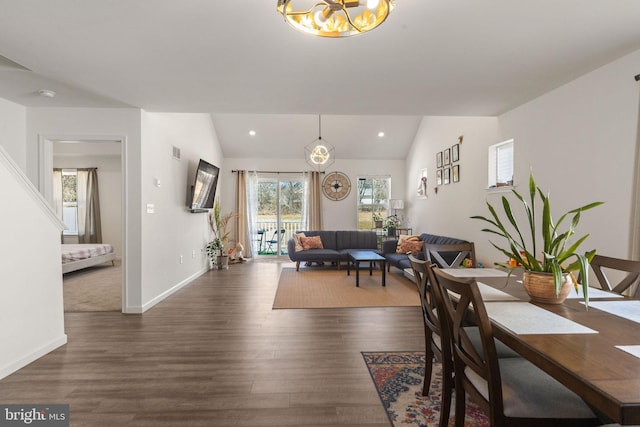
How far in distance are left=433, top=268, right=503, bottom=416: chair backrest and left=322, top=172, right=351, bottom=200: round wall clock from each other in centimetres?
660

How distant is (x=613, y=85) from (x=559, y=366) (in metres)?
2.85

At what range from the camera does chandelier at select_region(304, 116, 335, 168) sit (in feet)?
20.2

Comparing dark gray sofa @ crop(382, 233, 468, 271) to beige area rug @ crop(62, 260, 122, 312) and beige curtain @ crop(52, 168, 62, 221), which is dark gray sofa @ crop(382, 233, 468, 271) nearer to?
beige area rug @ crop(62, 260, 122, 312)

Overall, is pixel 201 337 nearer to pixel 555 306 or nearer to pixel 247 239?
pixel 555 306

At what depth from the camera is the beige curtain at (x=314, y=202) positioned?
26.0ft

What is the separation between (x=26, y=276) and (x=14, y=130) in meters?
2.15

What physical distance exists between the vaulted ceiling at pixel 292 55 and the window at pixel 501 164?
0.58 metres

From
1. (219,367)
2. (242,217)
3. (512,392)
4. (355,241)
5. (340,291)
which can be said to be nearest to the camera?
(512,392)

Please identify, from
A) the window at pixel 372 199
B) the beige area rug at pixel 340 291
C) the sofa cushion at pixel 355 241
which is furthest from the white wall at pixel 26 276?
the window at pixel 372 199

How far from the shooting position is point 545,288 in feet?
4.93

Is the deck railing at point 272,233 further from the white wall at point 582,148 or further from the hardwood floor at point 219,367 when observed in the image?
the white wall at point 582,148

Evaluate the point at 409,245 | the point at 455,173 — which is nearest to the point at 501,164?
the point at 455,173

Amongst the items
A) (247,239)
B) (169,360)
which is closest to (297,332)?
(169,360)

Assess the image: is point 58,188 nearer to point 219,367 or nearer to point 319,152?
point 319,152
